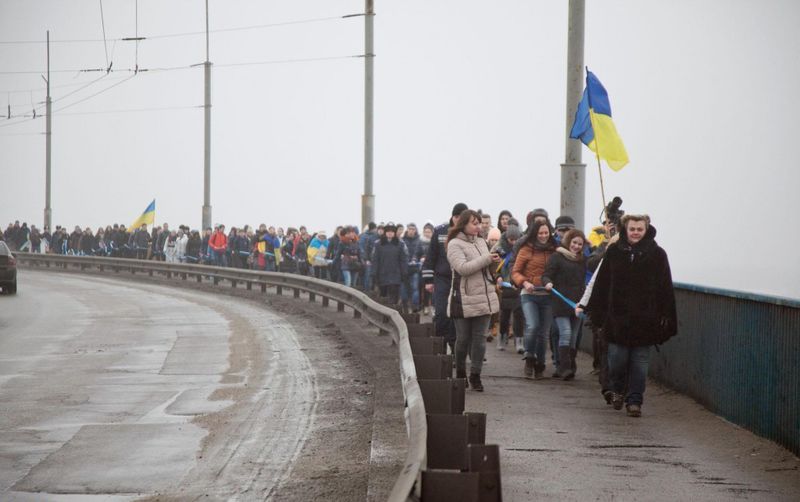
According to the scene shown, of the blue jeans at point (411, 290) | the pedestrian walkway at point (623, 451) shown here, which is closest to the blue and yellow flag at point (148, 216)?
the blue jeans at point (411, 290)

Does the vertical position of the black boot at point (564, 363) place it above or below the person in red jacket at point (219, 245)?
below

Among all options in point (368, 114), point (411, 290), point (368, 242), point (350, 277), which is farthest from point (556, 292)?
point (368, 114)

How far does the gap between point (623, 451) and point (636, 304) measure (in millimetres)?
2096

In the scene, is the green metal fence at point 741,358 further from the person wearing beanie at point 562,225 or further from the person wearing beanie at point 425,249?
the person wearing beanie at point 425,249

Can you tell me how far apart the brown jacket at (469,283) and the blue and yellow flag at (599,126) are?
378cm

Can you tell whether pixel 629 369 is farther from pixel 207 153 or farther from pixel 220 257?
pixel 207 153

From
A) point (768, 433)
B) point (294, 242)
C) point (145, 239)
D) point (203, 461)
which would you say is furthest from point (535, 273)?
point (145, 239)

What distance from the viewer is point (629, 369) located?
37.6ft

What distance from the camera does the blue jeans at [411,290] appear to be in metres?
24.6

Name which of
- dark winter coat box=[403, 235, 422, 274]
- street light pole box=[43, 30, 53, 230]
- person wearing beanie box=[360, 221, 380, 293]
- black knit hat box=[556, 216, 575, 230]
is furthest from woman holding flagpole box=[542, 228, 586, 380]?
street light pole box=[43, 30, 53, 230]

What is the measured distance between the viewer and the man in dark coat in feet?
36.3

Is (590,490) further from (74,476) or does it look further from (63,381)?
(63,381)

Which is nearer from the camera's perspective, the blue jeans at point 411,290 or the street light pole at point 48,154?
the blue jeans at point 411,290

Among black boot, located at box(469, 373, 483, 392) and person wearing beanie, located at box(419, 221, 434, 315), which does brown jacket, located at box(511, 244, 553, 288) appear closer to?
black boot, located at box(469, 373, 483, 392)
